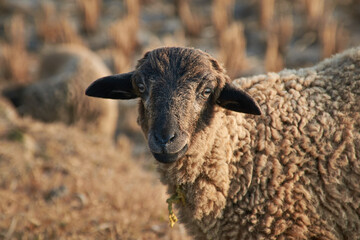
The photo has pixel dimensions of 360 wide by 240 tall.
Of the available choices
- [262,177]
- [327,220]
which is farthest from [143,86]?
[327,220]

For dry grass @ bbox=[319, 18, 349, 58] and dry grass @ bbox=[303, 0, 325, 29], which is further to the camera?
dry grass @ bbox=[303, 0, 325, 29]

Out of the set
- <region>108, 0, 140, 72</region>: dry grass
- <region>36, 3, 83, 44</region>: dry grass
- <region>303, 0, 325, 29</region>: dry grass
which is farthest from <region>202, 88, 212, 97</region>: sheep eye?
<region>36, 3, 83, 44</region>: dry grass

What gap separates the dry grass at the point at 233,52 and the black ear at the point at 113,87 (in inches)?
250

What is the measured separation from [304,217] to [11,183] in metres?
4.21

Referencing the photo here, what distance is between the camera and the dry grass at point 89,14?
1281 cm

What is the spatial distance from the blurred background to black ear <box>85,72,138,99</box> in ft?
2.25

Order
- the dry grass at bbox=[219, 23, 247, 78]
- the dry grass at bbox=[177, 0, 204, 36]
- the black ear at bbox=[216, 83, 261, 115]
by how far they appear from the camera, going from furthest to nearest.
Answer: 1. the dry grass at bbox=[177, 0, 204, 36]
2. the dry grass at bbox=[219, 23, 247, 78]
3. the black ear at bbox=[216, 83, 261, 115]

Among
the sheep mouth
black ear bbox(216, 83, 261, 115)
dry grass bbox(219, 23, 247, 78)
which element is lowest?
dry grass bbox(219, 23, 247, 78)

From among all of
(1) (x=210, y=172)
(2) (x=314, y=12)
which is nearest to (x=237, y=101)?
(1) (x=210, y=172)

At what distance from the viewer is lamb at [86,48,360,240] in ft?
10.8

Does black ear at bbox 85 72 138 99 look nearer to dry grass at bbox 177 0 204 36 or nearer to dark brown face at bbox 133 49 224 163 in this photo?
dark brown face at bbox 133 49 224 163

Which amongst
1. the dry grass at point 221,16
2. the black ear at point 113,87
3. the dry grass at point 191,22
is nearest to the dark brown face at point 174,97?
the black ear at point 113,87

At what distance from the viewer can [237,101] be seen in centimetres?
333

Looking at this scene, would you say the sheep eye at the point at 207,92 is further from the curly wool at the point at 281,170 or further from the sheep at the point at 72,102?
the sheep at the point at 72,102
